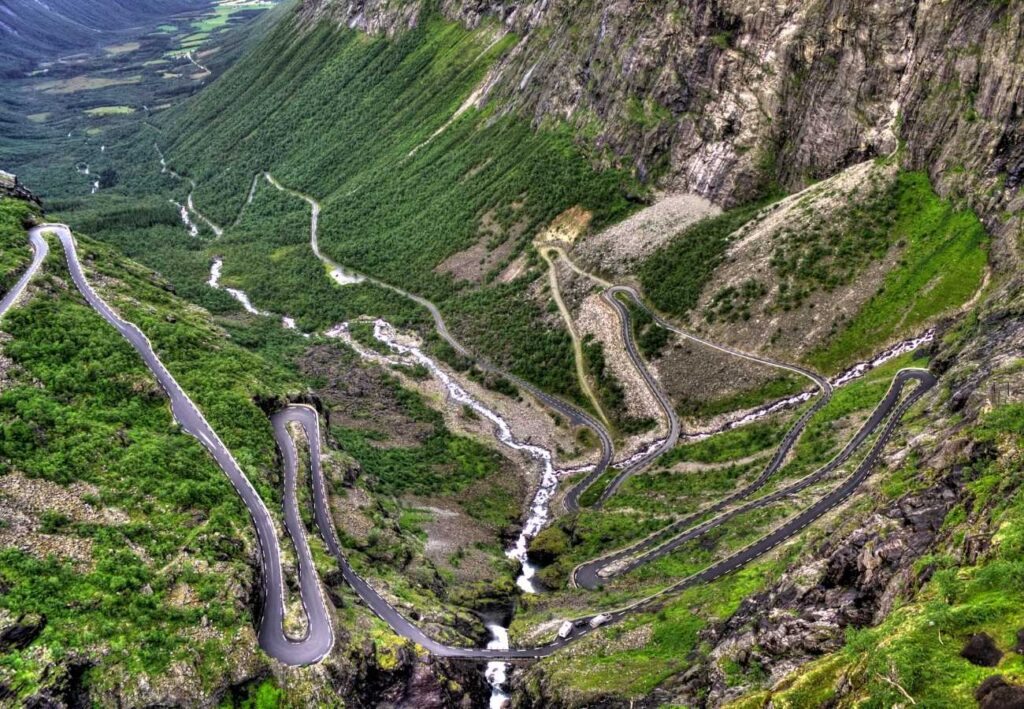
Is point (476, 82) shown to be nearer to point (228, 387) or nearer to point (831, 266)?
point (831, 266)

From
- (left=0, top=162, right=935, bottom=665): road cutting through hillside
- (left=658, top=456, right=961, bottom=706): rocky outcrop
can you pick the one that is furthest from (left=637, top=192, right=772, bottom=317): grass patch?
(left=658, top=456, right=961, bottom=706): rocky outcrop

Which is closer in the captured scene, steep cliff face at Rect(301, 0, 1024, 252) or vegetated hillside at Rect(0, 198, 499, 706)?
vegetated hillside at Rect(0, 198, 499, 706)

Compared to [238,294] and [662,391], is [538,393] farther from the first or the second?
[238,294]

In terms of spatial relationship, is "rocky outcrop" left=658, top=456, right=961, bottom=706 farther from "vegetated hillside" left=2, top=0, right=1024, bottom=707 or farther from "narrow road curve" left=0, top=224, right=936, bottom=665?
"narrow road curve" left=0, top=224, right=936, bottom=665

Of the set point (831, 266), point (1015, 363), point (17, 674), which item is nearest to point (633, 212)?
point (831, 266)

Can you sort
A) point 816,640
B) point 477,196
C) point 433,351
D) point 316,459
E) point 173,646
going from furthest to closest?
point 477,196 < point 433,351 < point 316,459 < point 173,646 < point 816,640

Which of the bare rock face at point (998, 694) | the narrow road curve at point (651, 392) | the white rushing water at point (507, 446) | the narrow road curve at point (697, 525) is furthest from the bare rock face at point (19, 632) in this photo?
the narrow road curve at point (651, 392)
